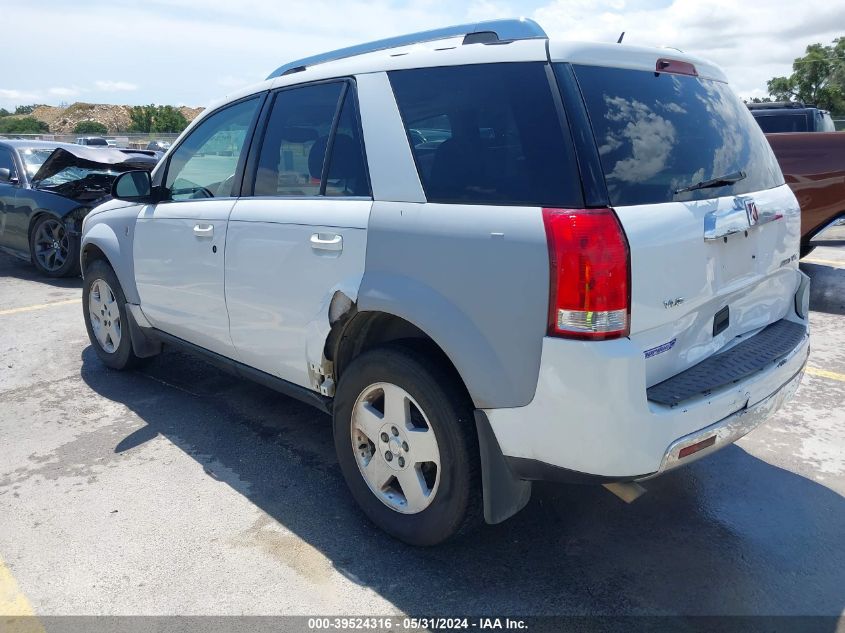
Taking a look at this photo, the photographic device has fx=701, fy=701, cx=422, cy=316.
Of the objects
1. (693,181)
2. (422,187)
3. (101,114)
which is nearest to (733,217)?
(693,181)

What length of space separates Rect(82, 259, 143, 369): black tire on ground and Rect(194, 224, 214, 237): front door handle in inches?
47.3

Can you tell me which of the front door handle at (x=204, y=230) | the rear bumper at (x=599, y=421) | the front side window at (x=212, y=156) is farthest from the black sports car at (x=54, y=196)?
the rear bumper at (x=599, y=421)

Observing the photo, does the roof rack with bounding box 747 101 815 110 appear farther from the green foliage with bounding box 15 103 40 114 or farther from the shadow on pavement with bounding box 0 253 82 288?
the green foliage with bounding box 15 103 40 114

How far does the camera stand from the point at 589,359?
7.27ft

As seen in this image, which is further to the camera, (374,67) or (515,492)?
(374,67)

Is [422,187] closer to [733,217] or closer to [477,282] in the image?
[477,282]

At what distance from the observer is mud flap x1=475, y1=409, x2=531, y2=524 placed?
98.9 inches

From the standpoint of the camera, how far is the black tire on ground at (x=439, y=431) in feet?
8.49

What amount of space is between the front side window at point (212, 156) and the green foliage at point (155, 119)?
72.7 meters

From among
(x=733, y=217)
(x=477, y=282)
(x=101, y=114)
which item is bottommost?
(x=477, y=282)

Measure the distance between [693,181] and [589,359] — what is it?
2.92 ft

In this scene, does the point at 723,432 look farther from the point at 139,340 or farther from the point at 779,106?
the point at 779,106

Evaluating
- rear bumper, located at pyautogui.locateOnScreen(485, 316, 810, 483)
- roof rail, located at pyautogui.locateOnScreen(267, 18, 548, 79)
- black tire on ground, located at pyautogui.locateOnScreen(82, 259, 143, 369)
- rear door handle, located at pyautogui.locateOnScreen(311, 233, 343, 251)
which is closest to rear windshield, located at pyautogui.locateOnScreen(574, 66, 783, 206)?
roof rail, located at pyautogui.locateOnScreen(267, 18, 548, 79)

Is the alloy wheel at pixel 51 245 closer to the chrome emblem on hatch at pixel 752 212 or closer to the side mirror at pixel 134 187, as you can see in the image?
the side mirror at pixel 134 187
